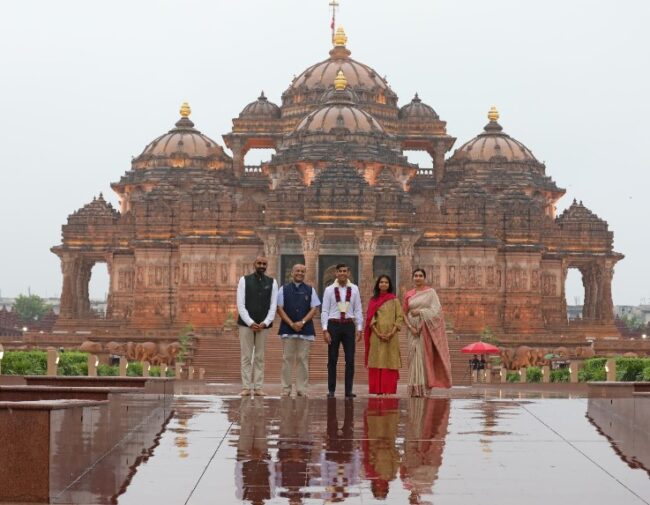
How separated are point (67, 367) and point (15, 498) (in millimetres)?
32167

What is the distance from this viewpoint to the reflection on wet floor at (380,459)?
11.8m

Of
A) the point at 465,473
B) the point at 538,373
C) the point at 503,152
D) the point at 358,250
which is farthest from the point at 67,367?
the point at 503,152

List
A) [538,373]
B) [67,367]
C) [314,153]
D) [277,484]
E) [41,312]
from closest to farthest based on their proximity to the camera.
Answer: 1. [277,484]
2. [67,367]
3. [538,373]
4. [314,153]
5. [41,312]

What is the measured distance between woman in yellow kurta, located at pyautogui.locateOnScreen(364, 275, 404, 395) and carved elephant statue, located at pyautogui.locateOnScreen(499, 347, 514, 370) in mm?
38151

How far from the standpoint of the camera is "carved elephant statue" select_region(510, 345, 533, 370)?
62122 mm

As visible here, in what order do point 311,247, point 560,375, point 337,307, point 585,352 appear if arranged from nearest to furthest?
point 337,307
point 560,375
point 585,352
point 311,247

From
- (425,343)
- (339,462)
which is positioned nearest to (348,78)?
(425,343)

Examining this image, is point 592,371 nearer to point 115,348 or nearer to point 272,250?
point 115,348

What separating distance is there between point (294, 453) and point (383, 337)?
8.66 meters

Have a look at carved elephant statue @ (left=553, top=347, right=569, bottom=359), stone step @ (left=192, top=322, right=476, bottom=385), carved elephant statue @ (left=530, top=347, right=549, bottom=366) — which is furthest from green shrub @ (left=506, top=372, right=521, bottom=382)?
carved elephant statue @ (left=553, top=347, right=569, bottom=359)

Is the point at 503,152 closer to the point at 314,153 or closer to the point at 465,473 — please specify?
the point at 314,153

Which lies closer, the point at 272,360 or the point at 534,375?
the point at 534,375

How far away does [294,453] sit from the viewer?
14.2 m

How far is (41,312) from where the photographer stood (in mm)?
167875
